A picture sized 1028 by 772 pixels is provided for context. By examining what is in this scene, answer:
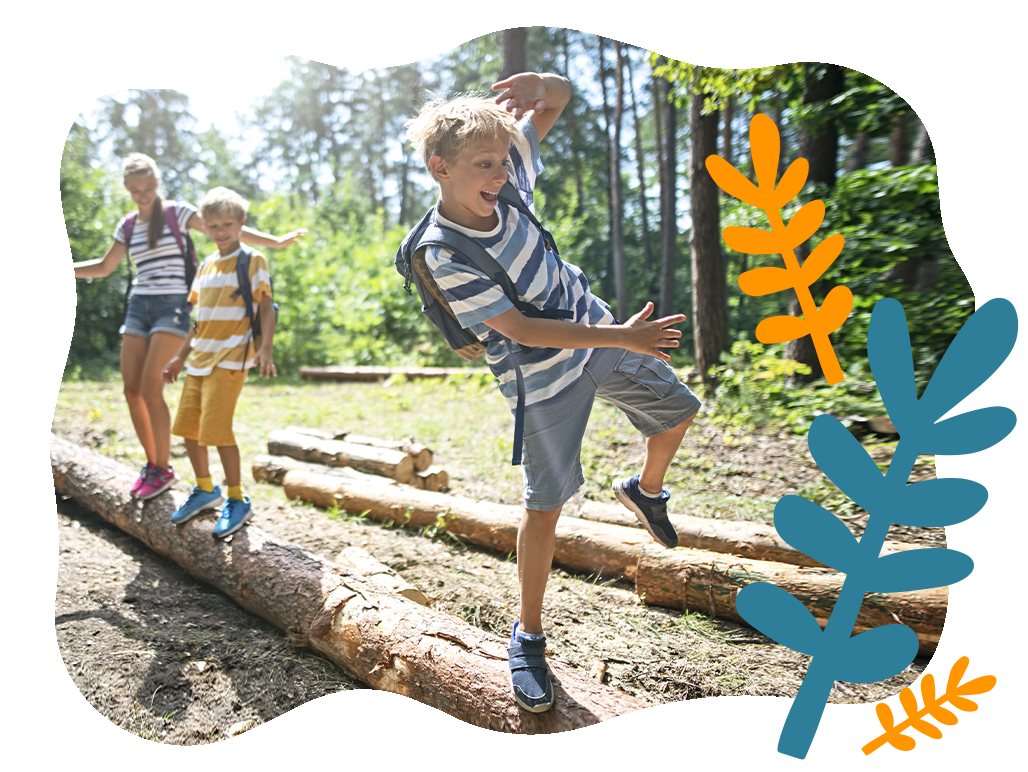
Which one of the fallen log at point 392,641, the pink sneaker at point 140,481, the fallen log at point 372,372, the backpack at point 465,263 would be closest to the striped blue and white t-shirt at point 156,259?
the pink sneaker at point 140,481

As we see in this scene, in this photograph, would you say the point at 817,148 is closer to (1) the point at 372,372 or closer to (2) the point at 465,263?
(2) the point at 465,263

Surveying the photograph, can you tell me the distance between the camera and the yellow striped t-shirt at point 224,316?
3104 mm

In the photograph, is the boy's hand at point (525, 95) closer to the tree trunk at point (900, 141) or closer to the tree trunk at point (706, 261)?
the tree trunk at point (900, 141)

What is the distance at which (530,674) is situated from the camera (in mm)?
1984

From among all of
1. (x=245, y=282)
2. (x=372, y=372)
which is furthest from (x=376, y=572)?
(x=372, y=372)

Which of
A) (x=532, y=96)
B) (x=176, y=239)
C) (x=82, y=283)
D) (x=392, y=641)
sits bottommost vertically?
(x=392, y=641)

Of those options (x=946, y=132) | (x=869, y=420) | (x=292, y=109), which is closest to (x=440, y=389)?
(x=869, y=420)

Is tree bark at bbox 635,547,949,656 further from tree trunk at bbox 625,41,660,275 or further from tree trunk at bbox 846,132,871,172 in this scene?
tree trunk at bbox 625,41,660,275

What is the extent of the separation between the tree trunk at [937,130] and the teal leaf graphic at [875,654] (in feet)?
11.0

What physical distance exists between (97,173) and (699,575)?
1009 centimetres

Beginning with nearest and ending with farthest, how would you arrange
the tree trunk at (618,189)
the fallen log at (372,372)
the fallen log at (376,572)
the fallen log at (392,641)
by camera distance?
1. the fallen log at (392,641)
2. the fallen log at (376,572)
3. the fallen log at (372,372)
4. the tree trunk at (618,189)

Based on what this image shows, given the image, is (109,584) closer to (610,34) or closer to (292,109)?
(610,34)

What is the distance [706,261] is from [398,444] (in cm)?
352
